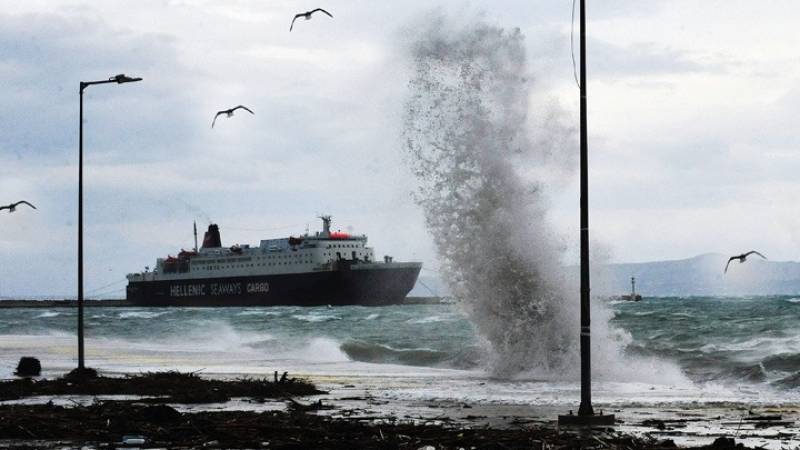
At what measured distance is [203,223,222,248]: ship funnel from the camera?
170 meters

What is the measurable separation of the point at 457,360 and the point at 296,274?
101m

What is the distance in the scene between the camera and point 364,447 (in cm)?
1551

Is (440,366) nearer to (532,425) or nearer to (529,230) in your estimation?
(529,230)

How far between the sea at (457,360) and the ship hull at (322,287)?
5760 cm

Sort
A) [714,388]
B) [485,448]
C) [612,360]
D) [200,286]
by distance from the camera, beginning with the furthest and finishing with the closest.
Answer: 1. [200,286]
2. [612,360]
3. [714,388]
4. [485,448]

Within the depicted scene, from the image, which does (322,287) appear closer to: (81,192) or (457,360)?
(457,360)

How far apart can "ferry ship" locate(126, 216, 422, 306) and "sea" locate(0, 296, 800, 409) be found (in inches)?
2281

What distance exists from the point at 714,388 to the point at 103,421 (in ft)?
56.1

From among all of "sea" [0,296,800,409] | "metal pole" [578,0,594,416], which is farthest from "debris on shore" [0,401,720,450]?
"sea" [0,296,800,409]

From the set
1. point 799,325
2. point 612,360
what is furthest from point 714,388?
point 799,325

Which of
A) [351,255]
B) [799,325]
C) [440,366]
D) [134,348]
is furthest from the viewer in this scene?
[351,255]

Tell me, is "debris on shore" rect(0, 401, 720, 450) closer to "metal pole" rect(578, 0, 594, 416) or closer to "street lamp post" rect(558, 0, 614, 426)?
"street lamp post" rect(558, 0, 614, 426)

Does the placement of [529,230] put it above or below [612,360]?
above

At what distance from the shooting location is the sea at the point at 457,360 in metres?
27.8
